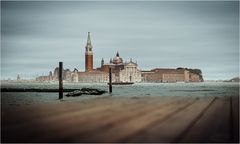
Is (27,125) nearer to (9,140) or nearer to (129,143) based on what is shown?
(9,140)

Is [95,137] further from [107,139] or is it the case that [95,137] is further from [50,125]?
[50,125]

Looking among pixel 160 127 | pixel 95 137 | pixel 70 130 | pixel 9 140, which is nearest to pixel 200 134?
pixel 160 127

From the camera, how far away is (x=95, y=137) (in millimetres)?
5242

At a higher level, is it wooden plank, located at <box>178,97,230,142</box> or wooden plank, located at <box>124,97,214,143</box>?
wooden plank, located at <box>124,97,214,143</box>

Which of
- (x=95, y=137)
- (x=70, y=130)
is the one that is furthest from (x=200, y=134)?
(x=70, y=130)

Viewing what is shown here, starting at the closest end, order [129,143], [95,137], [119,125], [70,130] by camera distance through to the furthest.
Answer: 1. [129,143]
2. [95,137]
3. [70,130]
4. [119,125]

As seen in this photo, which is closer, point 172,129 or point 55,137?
point 55,137

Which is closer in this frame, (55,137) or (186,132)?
(55,137)

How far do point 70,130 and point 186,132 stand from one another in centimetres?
218

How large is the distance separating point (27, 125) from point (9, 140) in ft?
5.01

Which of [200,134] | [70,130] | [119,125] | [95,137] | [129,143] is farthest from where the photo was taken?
[119,125]

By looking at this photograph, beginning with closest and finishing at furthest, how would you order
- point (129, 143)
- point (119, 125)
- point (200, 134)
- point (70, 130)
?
point (129, 143)
point (200, 134)
point (70, 130)
point (119, 125)

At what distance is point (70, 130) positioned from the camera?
19.6 ft

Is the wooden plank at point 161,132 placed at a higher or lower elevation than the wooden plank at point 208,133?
higher
